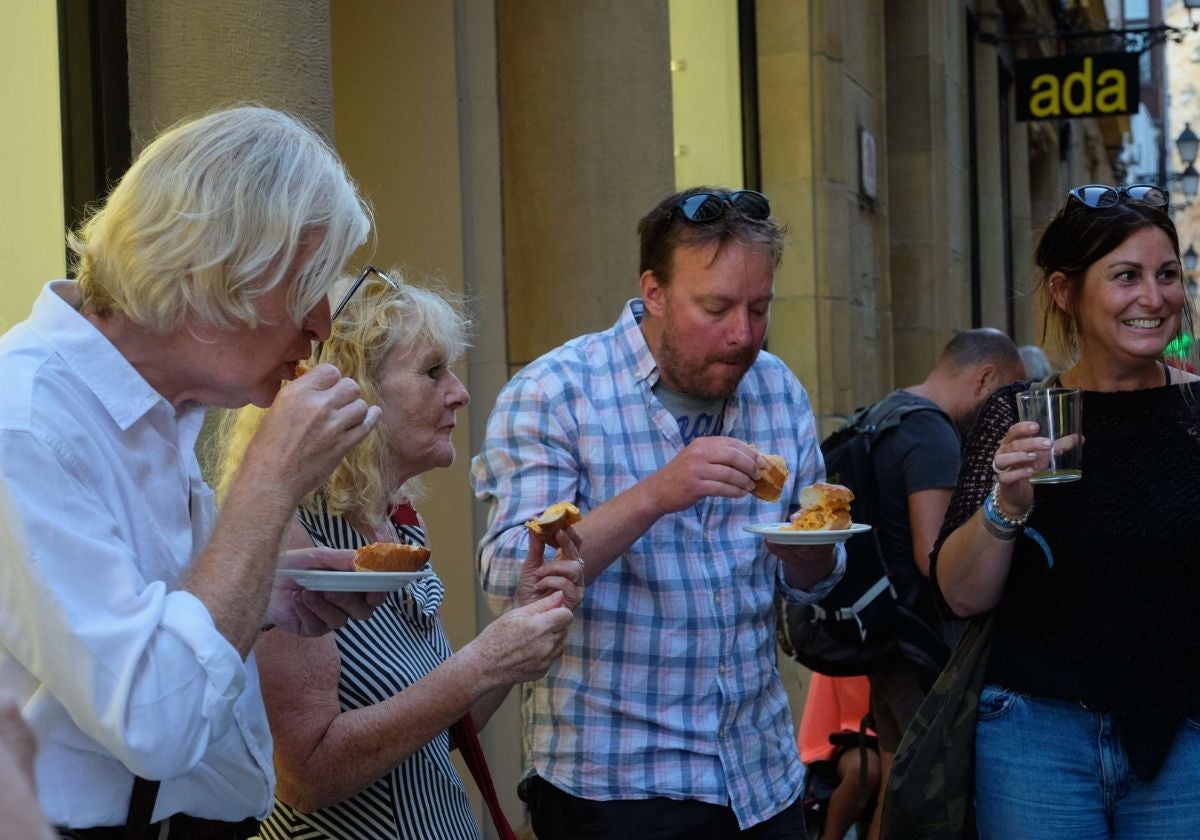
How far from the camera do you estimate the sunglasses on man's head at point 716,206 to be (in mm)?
3365

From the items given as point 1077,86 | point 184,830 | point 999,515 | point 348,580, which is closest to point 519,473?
point 348,580

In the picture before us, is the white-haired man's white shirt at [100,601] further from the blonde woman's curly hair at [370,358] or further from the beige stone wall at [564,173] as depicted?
the beige stone wall at [564,173]

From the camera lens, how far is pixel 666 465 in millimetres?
3146

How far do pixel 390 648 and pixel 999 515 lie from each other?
1.27 metres

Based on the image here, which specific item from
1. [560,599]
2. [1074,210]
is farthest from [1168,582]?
[560,599]

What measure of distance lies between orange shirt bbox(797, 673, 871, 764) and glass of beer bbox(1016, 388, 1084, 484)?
2.89m

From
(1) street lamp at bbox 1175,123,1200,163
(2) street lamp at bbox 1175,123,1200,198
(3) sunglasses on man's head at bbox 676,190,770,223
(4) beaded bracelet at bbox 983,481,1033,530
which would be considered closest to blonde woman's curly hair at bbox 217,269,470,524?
(3) sunglasses on man's head at bbox 676,190,770,223

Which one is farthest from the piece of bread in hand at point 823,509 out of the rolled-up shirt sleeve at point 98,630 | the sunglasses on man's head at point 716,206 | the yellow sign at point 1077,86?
the yellow sign at point 1077,86

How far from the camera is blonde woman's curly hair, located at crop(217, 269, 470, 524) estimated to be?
299 cm

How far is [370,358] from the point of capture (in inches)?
122

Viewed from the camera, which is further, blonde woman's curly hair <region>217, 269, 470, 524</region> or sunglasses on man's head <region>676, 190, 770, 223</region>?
sunglasses on man's head <region>676, 190, 770, 223</region>

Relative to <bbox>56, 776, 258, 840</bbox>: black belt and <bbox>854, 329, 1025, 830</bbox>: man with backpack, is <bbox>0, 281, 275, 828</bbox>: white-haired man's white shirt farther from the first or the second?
<bbox>854, 329, 1025, 830</bbox>: man with backpack

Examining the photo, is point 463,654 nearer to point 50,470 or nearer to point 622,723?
point 622,723

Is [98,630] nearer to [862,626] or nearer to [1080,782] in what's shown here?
[1080,782]
